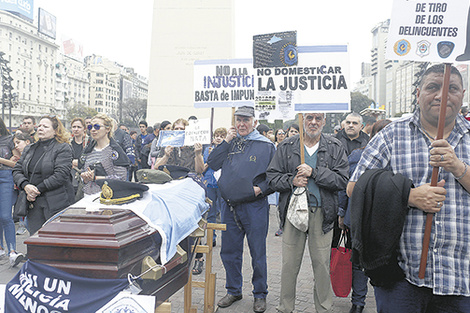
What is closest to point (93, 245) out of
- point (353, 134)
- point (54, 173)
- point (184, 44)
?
point (54, 173)

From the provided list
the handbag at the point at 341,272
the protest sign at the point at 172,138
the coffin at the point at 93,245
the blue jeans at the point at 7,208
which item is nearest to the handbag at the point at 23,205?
the blue jeans at the point at 7,208

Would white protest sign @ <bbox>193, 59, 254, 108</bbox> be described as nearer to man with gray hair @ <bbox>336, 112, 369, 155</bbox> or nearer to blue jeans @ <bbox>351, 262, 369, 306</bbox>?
man with gray hair @ <bbox>336, 112, 369, 155</bbox>

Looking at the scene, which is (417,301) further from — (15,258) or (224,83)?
(15,258)

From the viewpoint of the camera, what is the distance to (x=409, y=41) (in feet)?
7.75

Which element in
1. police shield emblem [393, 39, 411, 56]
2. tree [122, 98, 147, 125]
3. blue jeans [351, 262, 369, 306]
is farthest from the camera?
tree [122, 98, 147, 125]

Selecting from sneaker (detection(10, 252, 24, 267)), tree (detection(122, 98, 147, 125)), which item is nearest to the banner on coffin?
sneaker (detection(10, 252, 24, 267))

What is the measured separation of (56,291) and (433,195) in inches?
81.1

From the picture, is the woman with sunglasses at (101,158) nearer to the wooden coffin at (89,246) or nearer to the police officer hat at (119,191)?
the police officer hat at (119,191)

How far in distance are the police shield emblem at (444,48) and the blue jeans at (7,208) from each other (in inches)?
226

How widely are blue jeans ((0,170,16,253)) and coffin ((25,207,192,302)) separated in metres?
4.05

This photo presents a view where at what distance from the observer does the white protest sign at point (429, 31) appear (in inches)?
89.9

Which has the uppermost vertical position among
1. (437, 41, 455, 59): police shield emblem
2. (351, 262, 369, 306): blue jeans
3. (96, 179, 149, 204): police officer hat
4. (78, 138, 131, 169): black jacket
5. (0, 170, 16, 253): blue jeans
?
(437, 41, 455, 59): police shield emblem

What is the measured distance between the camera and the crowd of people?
2.24 meters

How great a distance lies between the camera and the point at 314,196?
3777mm
